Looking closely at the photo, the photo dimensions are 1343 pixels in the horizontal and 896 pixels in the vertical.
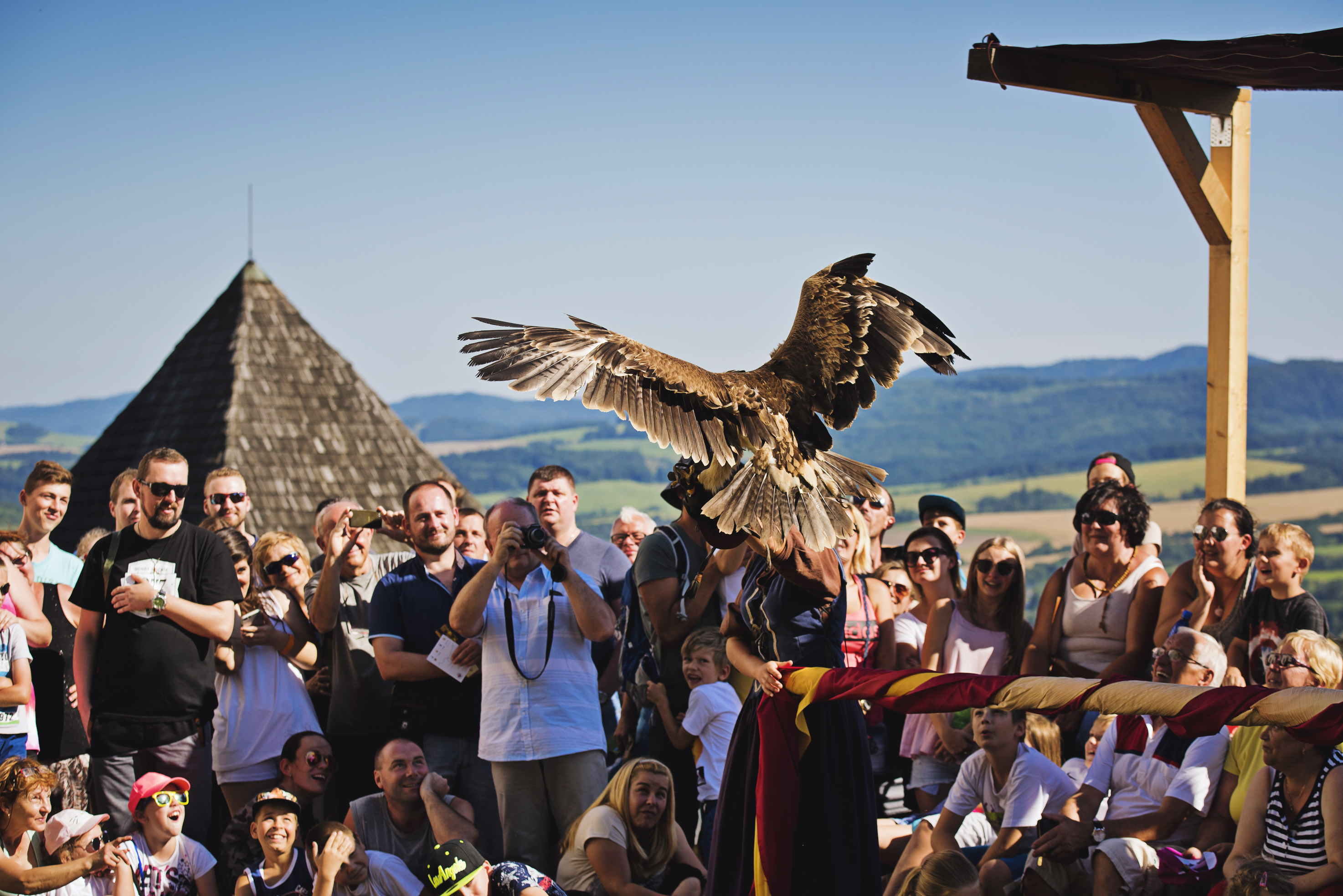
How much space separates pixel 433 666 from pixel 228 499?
6.82ft

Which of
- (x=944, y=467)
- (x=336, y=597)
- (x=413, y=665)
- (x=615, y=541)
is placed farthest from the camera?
(x=944, y=467)

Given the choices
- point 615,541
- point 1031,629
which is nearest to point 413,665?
point 615,541

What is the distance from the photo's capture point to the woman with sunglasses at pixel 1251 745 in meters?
4.43

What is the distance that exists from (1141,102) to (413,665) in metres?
4.28

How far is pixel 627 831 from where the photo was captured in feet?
16.9

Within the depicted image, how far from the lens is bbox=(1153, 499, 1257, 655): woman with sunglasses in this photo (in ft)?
18.2

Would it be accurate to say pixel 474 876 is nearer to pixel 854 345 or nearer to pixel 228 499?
pixel 854 345

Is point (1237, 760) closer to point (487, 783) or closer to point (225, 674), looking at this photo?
point (487, 783)

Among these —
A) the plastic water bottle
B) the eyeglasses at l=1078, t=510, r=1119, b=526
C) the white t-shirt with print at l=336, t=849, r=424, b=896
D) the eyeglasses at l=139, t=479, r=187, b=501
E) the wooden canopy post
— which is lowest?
the white t-shirt with print at l=336, t=849, r=424, b=896

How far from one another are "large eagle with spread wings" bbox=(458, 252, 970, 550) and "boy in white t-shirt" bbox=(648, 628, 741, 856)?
5.02 ft

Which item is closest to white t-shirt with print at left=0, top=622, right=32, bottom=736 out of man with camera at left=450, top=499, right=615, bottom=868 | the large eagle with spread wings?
man with camera at left=450, top=499, right=615, bottom=868

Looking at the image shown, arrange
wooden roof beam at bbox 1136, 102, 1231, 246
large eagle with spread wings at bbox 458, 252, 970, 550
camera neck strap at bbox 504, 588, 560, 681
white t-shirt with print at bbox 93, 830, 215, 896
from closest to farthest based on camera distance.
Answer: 1. large eagle with spread wings at bbox 458, 252, 970, 550
2. white t-shirt with print at bbox 93, 830, 215, 896
3. camera neck strap at bbox 504, 588, 560, 681
4. wooden roof beam at bbox 1136, 102, 1231, 246

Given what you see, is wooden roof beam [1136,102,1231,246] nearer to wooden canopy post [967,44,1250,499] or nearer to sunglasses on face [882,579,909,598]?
wooden canopy post [967,44,1250,499]

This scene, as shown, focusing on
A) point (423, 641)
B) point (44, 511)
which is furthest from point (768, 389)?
point (44, 511)
